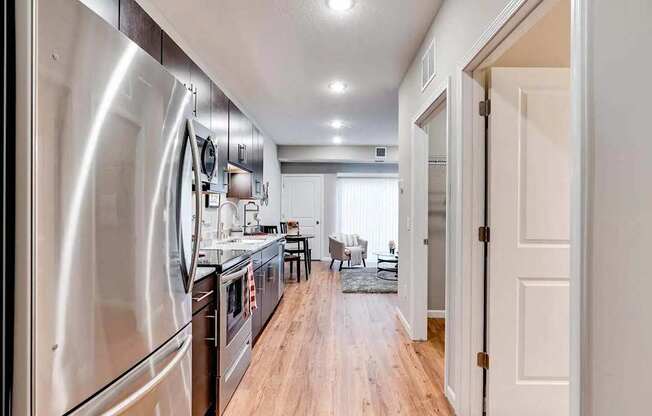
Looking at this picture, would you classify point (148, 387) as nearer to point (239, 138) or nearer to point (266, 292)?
point (266, 292)

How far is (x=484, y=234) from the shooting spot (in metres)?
1.88

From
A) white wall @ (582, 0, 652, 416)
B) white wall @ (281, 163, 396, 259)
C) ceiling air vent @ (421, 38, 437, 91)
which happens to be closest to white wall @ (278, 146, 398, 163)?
white wall @ (281, 163, 396, 259)

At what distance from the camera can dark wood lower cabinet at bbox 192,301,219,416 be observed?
5.39ft

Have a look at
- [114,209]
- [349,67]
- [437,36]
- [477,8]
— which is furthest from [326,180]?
[114,209]

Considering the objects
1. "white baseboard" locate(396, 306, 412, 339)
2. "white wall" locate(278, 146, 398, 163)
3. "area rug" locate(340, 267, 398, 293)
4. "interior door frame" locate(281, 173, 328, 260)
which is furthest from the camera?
"interior door frame" locate(281, 173, 328, 260)

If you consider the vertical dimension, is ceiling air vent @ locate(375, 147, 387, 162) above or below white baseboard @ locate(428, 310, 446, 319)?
above

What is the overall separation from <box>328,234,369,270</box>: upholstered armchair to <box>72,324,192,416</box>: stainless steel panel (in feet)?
17.3

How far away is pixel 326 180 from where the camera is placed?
8000 millimetres

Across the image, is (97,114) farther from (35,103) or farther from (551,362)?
(551,362)

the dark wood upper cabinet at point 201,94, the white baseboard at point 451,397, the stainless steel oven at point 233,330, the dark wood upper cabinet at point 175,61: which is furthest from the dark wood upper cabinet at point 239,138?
the white baseboard at point 451,397

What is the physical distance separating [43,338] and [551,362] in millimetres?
2250

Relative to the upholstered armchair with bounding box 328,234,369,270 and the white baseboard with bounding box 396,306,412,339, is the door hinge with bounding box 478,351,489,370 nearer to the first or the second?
the white baseboard with bounding box 396,306,412,339

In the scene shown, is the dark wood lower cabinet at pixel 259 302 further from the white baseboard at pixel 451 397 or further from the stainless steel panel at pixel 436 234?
the stainless steel panel at pixel 436 234

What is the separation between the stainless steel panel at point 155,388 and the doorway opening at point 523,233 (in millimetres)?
1493
